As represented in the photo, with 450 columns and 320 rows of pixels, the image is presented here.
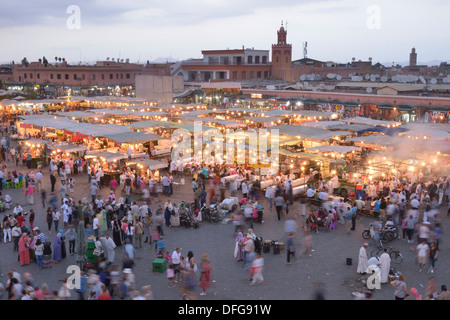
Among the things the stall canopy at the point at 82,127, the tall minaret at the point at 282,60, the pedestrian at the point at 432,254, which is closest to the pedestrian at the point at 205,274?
the pedestrian at the point at 432,254

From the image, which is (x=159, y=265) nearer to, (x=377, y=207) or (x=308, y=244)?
(x=308, y=244)

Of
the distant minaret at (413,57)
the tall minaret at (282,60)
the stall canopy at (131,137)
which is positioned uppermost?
the distant minaret at (413,57)

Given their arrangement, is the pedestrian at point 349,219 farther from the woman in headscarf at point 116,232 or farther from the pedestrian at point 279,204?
the woman in headscarf at point 116,232

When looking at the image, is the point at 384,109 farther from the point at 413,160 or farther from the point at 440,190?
the point at 440,190

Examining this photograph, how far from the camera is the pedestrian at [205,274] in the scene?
8.52 metres

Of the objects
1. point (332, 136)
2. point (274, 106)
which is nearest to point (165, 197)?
point (332, 136)

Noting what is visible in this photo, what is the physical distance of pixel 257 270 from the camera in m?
9.05

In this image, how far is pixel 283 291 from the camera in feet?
29.1

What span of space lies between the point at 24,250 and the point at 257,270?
5636mm

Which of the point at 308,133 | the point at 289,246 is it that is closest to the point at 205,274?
the point at 289,246

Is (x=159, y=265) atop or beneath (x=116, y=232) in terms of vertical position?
beneath

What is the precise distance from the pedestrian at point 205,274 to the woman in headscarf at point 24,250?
453cm

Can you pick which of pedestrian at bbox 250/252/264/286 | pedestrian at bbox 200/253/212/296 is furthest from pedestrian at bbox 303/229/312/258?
pedestrian at bbox 200/253/212/296

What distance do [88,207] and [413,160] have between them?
13.0 metres
